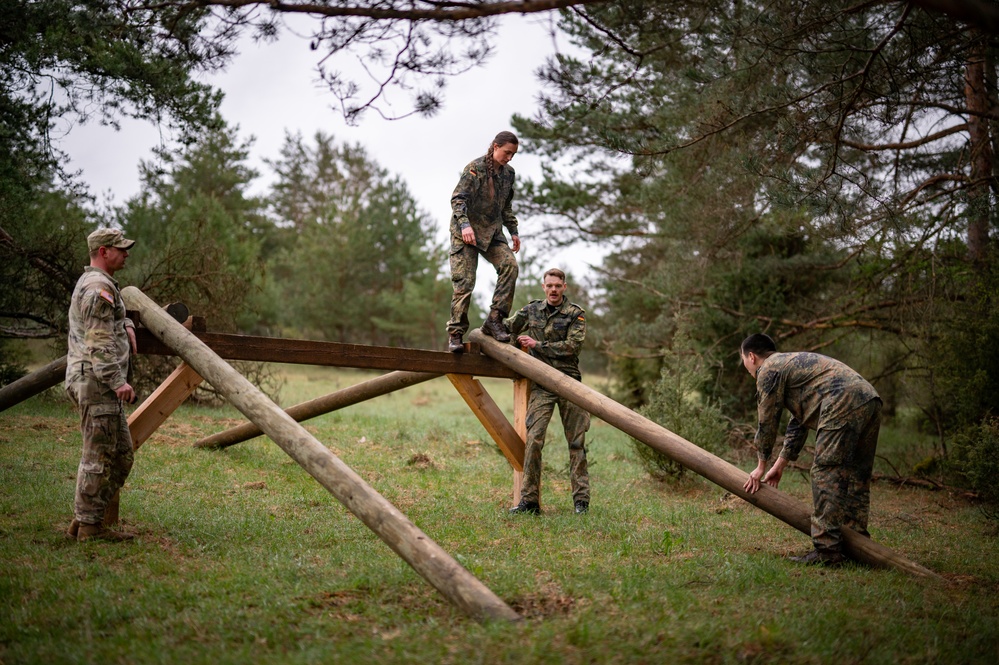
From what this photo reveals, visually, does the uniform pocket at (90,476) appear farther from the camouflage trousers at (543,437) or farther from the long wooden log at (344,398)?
the camouflage trousers at (543,437)

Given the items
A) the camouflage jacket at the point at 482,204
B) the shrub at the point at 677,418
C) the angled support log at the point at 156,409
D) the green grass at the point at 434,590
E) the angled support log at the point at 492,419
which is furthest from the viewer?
the shrub at the point at 677,418

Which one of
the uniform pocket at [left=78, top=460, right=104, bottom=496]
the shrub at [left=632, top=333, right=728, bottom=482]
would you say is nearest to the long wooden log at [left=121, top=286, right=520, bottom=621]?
the uniform pocket at [left=78, top=460, right=104, bottom=496]

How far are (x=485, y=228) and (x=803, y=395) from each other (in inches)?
140

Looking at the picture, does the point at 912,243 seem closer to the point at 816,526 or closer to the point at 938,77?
the point at 938,77

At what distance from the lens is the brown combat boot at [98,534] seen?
5957 mm

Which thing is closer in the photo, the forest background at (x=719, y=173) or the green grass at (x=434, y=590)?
the green grass at (x=434, y=590)

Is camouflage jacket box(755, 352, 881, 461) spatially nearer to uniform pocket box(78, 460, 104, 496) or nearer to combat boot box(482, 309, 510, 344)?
combat boot box(482, 309, 510, 344)

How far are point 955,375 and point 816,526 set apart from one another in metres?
6.15

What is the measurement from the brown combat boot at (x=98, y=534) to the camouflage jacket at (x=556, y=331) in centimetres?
420

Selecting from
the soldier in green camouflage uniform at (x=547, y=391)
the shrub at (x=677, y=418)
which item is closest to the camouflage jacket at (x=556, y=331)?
the soldier in green camouflage uniform at (x=547, y=391)

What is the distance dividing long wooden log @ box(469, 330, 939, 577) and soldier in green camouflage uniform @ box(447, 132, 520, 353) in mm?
872

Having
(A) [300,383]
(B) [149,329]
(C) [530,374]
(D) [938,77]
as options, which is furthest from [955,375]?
(A) [300,383]

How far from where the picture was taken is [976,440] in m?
9.33

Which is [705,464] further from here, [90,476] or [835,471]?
[90,476]
